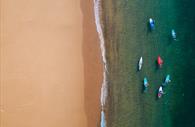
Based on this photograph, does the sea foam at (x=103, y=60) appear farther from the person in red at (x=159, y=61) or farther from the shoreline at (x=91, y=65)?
the person in red at (x=159, y=61)

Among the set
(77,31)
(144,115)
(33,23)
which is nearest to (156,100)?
(144,115)

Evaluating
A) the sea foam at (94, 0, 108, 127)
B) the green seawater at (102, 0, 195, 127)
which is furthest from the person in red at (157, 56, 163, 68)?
the sea foam at (94, 0, 108, 127)

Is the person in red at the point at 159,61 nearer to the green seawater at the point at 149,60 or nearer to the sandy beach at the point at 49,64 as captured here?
the green seawater at the point at 149,60

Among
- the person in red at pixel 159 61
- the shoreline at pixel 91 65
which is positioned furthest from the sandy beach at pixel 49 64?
the person in red at pixel 159 61

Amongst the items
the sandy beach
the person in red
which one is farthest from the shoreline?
the person in red

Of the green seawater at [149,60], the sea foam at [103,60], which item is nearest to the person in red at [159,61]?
the green seawater at [149,60]

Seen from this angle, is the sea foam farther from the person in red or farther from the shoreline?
the person in red

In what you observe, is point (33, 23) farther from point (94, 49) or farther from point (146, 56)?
point (146, 56)
